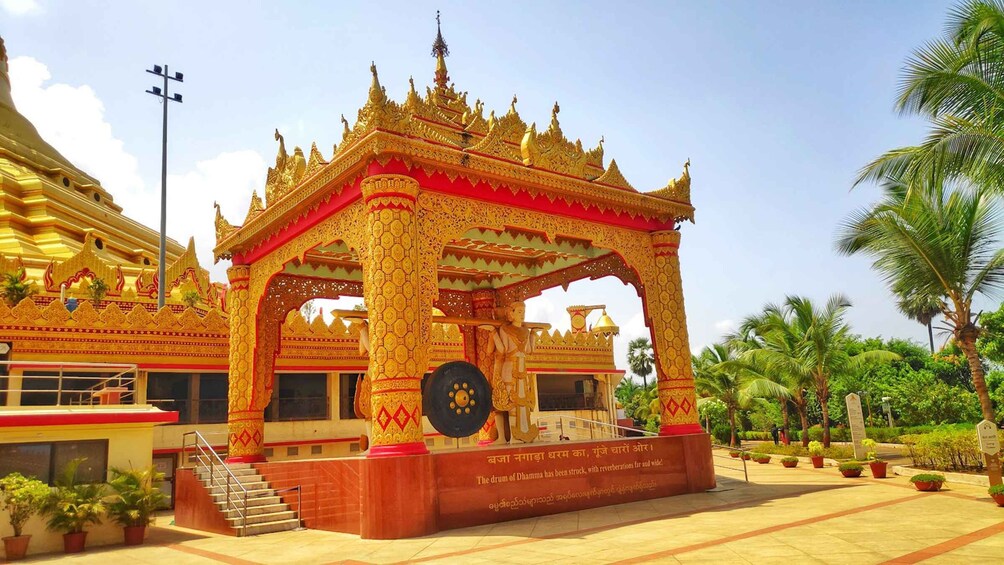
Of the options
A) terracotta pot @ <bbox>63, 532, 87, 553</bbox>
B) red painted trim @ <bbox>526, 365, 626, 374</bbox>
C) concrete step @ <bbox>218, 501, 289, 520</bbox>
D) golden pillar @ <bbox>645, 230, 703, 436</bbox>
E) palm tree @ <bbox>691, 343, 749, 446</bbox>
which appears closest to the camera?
terracotta pot @ <bbox>63, 532, 87, 553</bbox>

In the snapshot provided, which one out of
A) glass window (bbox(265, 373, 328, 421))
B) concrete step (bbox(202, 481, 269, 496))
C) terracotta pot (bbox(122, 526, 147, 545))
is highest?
glass window (bbox(265, 373, 328, 421))

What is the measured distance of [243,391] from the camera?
12.5m

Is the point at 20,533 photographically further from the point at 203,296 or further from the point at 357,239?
the point at 203,296

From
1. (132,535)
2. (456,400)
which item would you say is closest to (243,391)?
(132,535)

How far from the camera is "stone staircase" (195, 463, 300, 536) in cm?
988

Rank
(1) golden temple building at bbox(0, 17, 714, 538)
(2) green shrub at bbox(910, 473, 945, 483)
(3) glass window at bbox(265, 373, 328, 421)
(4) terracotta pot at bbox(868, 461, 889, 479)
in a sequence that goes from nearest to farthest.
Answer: (1) golden temple building at bbox(0, 17, 714, 538)
(2) green shrub at bbox(910, 473, 945, 483)
(4) terracotta pot at bbox(868, 461, 889, 479)
(3) glass window at bbox(265, 373, 328, 421)

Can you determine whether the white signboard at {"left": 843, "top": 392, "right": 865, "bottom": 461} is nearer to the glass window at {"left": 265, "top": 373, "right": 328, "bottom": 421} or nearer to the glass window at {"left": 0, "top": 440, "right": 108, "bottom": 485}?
the glass window at {"left": 265, "top": 373, "right": 328, "bottom": 421}

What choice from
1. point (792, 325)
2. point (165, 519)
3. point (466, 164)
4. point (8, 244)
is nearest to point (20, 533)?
point (165, 519)

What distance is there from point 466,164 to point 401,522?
4.79 m

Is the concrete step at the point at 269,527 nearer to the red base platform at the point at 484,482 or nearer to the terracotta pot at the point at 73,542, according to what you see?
the red base platform at the point at 484,482

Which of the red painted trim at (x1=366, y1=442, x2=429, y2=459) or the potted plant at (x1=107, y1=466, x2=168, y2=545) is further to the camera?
the potted plant at (x1=107, y1=466, x2=168, y2=545)

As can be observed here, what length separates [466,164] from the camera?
31.8 feet

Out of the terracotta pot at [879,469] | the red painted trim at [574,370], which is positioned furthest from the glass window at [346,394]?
the terracotta pot at [879,469]

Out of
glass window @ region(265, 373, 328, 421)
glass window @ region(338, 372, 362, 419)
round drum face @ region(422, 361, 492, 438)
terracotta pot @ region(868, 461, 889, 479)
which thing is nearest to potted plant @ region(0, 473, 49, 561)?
round drum face @ region(422, 361, 492, 438)
